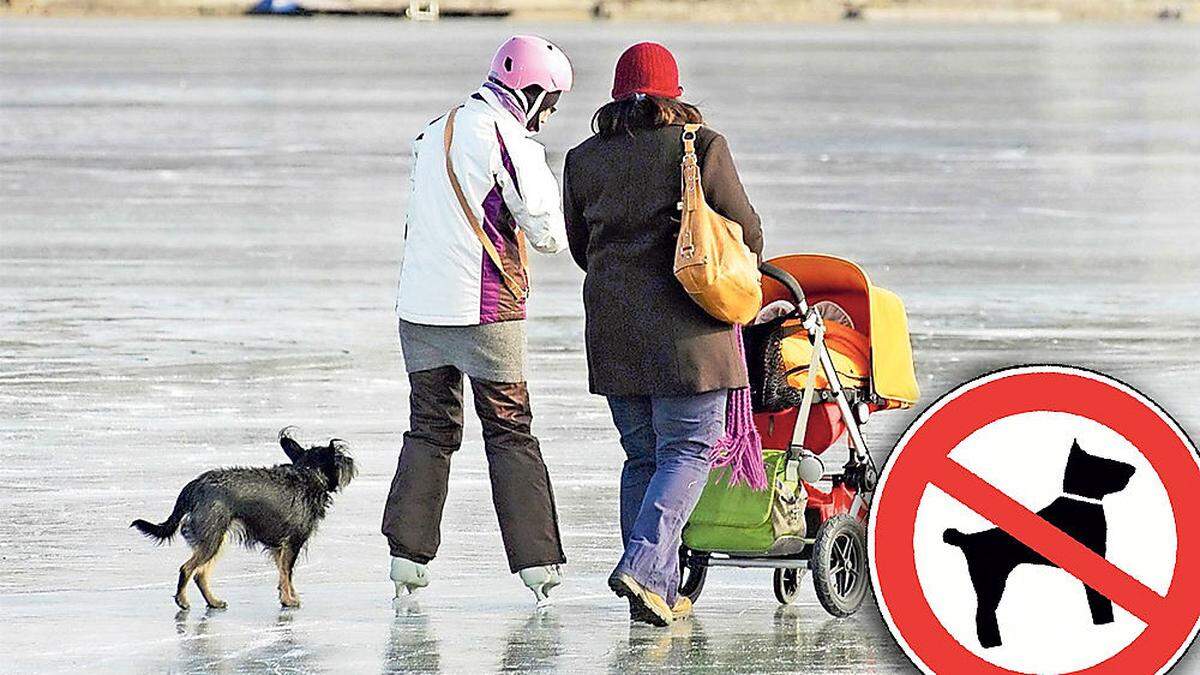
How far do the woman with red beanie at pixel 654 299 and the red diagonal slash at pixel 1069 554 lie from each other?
2610mm

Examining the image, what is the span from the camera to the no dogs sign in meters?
3.63

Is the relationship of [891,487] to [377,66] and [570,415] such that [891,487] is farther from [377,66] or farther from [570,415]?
[377,66]

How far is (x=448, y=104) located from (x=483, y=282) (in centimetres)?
2786

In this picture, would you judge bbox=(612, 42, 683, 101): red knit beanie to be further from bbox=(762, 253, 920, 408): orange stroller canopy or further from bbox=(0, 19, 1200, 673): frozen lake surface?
bbox=(0, 19, 1200, 673): frozen lake surface

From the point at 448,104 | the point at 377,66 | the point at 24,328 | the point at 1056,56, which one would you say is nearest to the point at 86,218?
the point at 24,328

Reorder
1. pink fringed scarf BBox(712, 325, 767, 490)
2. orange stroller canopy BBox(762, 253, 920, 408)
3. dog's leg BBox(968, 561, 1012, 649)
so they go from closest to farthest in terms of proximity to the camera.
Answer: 1. dog's leg BBox(968, 561, 1012, 649)
2. pink fringed scarf BBox(712, 325, 767, 490)
3. orange stroller canopy BBox(762, 253, 920, 408)

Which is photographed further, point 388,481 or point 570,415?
point 570,415

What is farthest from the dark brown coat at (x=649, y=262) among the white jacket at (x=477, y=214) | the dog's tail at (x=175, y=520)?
the dog's tail at (x=175, y=520)

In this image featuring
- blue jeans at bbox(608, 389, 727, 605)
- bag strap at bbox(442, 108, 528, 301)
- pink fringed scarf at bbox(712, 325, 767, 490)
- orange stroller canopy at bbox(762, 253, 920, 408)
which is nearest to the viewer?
blue jeans at bbox(608, 389, 727, 605)

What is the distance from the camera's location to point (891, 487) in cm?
387

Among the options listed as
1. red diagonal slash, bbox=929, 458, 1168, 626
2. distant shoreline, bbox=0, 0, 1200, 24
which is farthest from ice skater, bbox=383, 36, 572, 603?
distant shoreline, bbox=0, 0, 1200, 24

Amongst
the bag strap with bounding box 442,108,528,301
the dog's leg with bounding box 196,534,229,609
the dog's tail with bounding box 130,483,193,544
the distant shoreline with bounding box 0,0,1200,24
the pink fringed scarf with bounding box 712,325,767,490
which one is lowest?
the distant shoreline with bounding box 0,0,1200,24

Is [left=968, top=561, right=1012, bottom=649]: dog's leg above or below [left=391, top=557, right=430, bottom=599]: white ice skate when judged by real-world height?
above

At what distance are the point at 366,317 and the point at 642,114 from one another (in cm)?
746
